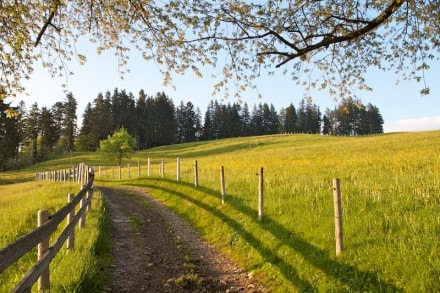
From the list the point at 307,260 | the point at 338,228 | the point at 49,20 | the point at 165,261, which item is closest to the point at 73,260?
the point at 165,261

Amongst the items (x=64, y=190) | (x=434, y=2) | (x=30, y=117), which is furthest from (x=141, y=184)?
(x=30, y=117)

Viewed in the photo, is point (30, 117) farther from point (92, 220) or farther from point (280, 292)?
point (280, 292)

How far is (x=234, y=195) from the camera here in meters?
13.9

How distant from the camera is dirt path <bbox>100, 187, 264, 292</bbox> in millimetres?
7344

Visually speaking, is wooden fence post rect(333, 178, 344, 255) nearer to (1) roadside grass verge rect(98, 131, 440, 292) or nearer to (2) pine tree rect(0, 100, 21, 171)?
(1) roadside grass verge rect(98, 131, 440, 292)

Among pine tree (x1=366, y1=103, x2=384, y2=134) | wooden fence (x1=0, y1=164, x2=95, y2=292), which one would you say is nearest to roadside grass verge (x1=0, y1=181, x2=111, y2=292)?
wooden fence (x1=0, y1=164, x2=95, y2=292)

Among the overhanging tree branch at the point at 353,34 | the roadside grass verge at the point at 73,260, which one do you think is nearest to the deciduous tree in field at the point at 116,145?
the roadside grass verge at the point at 73,260

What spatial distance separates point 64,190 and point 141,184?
8443 mm

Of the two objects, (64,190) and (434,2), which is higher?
(434,2)

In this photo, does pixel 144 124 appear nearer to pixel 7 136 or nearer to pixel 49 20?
pixel 7 136

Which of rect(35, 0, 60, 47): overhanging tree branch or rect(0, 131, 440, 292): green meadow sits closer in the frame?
rect(0, 131, 440, 292): green meadow

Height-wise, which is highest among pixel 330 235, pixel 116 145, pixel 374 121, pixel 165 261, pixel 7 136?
pixel 374 121

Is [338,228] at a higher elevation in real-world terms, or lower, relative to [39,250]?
lower

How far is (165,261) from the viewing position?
895 cm
